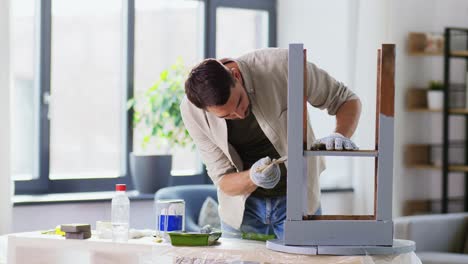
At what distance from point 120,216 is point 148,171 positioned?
2.09 m

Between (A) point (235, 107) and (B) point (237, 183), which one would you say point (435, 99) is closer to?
(B) point (237, 183)

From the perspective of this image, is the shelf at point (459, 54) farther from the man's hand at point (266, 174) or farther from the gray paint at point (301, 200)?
the gray paint at point (301, 200)

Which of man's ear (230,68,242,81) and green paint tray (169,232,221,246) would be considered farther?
man's ear (230,68,242,81)

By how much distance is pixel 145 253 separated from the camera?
2.83m

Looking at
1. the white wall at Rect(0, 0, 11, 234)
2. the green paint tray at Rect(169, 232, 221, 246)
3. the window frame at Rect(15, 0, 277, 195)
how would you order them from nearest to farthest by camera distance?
the green paint tray at Rect(169, 232, 221, 246)
the white wall at Rect(0, 0, 11, 234)
the window frame at Rect(15, 0, 277, 195)

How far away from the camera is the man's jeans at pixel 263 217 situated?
126 inches

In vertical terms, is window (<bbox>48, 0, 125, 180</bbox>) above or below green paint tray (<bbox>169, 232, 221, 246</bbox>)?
above

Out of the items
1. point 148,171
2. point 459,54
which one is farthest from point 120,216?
point 459,54

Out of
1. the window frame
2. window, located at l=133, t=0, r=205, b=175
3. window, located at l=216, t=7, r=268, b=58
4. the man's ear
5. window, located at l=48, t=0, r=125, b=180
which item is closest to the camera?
the man's ear

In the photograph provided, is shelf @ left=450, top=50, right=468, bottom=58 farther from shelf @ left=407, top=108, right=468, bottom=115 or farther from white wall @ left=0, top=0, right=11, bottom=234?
white wall @ left=0, top=0, right=11, bottom=234

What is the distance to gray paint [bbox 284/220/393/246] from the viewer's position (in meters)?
2.61

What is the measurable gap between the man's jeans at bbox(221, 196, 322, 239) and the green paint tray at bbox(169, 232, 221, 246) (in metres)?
0.45

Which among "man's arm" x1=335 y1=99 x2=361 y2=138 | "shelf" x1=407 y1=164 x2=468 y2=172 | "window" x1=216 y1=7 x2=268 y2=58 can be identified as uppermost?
"window" x1=216 y1=7 x2=268 y2=58

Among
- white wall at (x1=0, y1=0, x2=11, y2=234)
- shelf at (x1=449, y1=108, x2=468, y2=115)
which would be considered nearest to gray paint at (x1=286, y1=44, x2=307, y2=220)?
white wall at (x1=0, y1=0, x2=11, y2=234)
